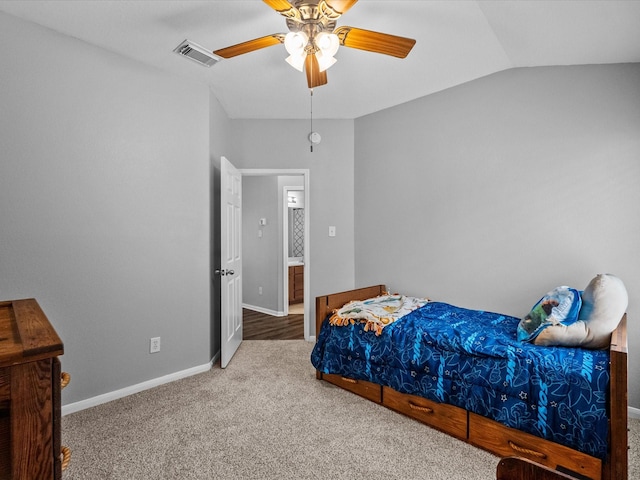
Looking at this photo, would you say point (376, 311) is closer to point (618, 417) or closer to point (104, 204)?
point (618, 417)

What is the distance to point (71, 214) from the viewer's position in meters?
2.41

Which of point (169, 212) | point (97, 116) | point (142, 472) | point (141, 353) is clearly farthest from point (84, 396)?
point (97, 116)

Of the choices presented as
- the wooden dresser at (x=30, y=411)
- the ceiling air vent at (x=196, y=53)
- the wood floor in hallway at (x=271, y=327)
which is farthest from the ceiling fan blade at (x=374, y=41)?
the wood floor in hallway at (x=271, y=327)

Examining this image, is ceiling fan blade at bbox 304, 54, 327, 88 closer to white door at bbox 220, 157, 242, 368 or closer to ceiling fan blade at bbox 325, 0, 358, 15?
ceiling fan blade at bbox 325, 0, 358, 15

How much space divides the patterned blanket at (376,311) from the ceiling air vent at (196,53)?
6.93ft

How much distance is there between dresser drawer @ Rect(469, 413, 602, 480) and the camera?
5.49 feet

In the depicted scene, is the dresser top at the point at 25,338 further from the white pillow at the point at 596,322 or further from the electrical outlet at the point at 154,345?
the white pillow at the point at 596,322

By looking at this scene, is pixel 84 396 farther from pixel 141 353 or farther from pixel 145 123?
pixel 145 123

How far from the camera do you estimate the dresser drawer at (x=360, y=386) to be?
100 inches

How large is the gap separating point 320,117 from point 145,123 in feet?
6.14

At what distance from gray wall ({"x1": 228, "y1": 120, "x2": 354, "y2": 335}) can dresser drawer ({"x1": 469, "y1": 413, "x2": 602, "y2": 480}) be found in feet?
7.14

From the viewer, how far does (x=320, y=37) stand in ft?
5.83

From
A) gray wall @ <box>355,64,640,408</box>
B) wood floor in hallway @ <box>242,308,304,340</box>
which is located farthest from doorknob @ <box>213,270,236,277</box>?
gray wall @ <box>355,64,640,408</box>

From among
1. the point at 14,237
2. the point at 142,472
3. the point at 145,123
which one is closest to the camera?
the point at 142,472
